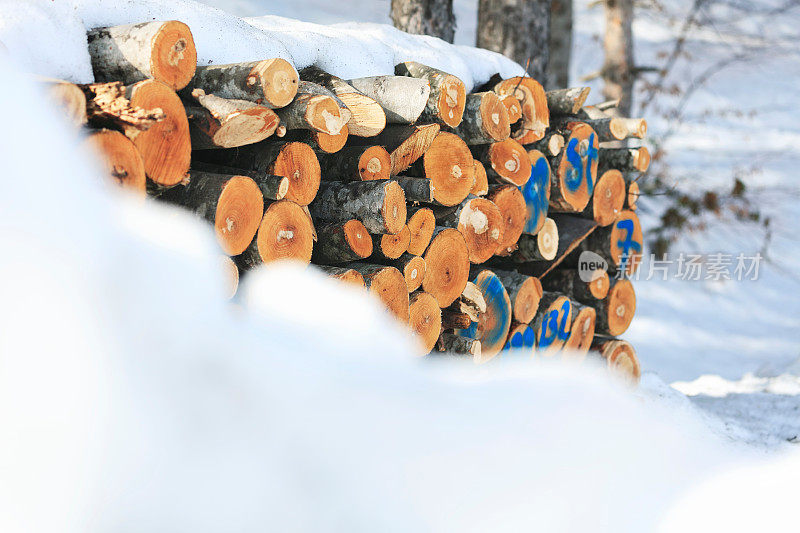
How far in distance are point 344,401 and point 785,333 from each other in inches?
338

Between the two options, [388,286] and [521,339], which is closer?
[388,286]

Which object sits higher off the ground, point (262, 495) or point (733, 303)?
point (262, 495)

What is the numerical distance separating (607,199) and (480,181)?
111 centimetres

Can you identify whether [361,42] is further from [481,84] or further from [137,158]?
[137,158]

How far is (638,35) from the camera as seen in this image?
1226 cm

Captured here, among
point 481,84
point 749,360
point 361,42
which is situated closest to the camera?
point 361,42

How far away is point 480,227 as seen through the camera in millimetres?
2826

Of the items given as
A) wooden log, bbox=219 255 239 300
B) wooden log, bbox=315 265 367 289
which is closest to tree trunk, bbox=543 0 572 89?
wooden log, bbox=315 265 367 289

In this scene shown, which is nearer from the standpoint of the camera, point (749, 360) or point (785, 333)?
point (749, 360)

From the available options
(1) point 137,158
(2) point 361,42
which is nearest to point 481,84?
(2) point 361,42

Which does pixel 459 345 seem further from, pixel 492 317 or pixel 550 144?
pixel 550 144

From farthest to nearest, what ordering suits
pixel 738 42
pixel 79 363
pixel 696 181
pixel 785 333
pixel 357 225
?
pixel 738 42 → pixel 696 181 → pixel 785 333 → pixel 357 225 → pixel 79 363

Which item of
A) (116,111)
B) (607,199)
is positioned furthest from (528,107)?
(116,111)

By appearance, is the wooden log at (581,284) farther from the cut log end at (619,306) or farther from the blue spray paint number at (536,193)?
the blue spray paint number at (536,193)
